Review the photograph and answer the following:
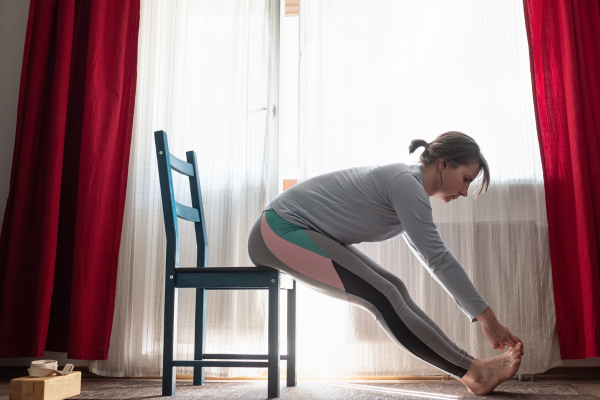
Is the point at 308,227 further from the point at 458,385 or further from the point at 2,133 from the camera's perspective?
the point at 2,133

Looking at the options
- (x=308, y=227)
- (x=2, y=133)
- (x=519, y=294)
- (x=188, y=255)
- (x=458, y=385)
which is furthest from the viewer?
(x=2, y=133)

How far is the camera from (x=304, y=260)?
151cm

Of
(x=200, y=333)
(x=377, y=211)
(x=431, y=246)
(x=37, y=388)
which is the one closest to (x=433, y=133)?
(x=377, y=211)

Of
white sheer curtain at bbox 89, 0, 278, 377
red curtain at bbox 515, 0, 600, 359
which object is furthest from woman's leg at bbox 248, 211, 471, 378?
red curtain at bbox 515, 0, 600, 359

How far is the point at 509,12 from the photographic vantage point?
7.15 feet

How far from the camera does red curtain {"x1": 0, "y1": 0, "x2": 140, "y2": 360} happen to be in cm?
209

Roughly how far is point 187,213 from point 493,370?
1.12 meters

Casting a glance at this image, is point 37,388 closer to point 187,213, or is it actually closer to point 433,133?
point 187,213

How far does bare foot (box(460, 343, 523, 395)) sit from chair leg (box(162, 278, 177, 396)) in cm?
87

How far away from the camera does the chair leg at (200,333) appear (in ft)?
6.16

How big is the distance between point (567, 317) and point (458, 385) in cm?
50

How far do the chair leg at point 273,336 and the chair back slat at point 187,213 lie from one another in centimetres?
45

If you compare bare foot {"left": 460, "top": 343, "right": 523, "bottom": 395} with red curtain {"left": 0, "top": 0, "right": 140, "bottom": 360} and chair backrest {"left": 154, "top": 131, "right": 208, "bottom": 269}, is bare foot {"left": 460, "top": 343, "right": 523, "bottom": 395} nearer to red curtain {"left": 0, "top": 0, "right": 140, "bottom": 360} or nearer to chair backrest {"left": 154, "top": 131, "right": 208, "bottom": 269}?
chair backrest {"left": 154, "top": 131, "right": 208, "bottom": 269}

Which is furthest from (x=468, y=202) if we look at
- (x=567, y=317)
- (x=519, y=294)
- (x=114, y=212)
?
(x=114, y=212)
